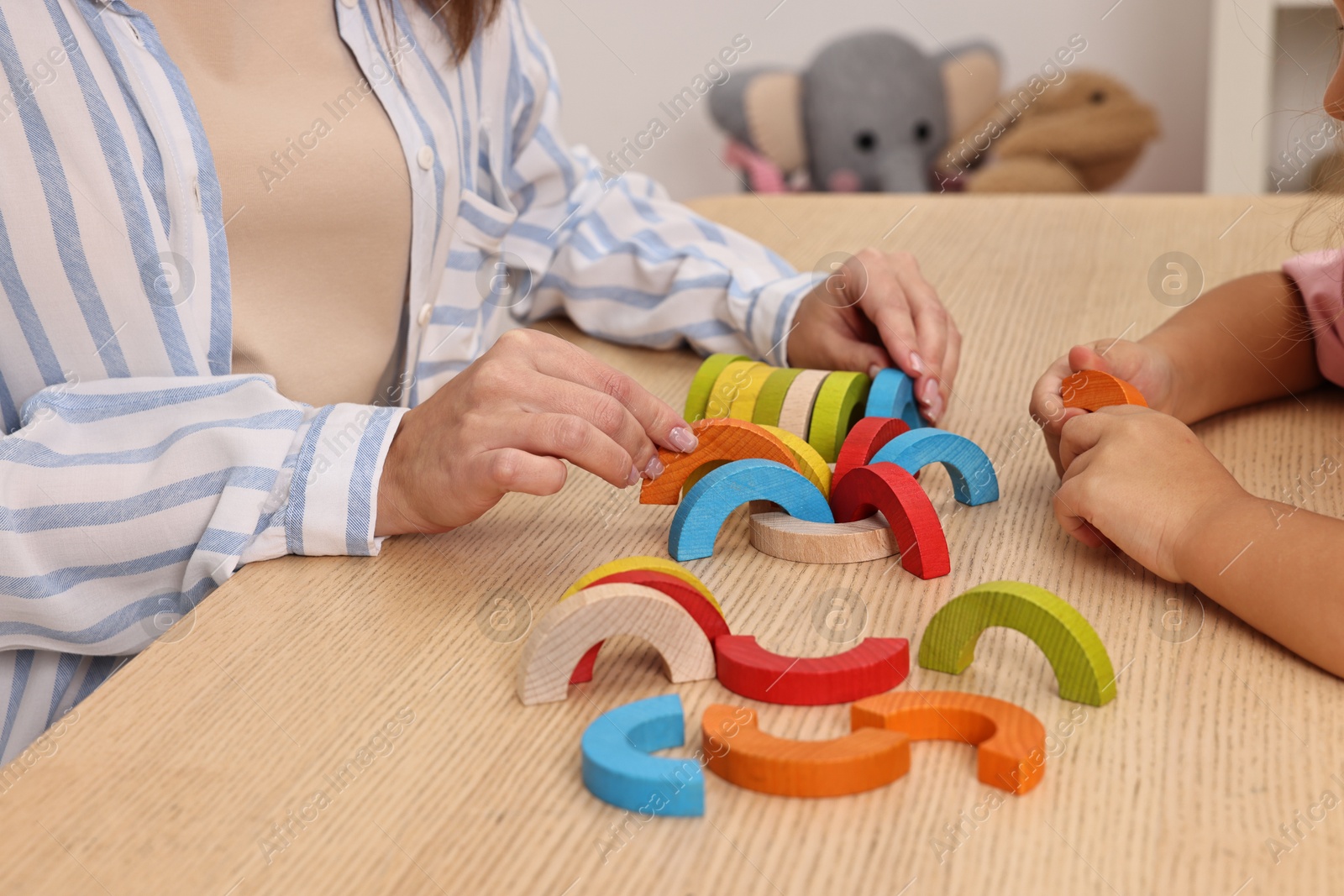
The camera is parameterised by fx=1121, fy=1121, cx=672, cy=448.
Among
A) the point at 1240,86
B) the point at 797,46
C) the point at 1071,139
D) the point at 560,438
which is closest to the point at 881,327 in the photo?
the point at 560,438

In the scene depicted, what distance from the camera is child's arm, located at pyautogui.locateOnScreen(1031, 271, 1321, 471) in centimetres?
77

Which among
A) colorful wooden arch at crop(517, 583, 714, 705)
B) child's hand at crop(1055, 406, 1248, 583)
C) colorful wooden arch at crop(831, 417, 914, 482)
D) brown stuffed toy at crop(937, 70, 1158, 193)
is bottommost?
brown stuffed toy at crop(937, 70, 1158, 193)

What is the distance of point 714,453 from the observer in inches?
27.2

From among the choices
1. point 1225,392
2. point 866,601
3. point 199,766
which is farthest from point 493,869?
point 1225,392

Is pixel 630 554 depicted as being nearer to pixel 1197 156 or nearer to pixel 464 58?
→ pixel 464 58

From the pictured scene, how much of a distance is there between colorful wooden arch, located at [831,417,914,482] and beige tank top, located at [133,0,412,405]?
17.6 inches

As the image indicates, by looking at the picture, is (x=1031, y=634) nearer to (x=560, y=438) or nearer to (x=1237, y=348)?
(x=560, y=438)

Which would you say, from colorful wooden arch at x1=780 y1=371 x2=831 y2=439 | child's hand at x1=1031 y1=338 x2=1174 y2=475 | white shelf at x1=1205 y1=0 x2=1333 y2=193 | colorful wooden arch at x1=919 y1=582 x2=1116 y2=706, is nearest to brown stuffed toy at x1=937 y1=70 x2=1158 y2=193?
white shelf at x1=1205 y1=0 x2=1333 y2=193

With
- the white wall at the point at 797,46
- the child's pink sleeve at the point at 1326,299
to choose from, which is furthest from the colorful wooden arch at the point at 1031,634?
the white wall at the point at 797,46

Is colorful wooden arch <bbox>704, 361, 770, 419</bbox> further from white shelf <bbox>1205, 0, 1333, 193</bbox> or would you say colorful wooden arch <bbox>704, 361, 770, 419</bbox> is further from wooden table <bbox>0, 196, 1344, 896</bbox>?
white shelf <bbox>1205, 0, 1333, 193</bbox>

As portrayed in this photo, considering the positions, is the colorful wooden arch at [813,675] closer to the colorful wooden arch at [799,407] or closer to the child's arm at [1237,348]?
the colorful wooden arch at [799,407]

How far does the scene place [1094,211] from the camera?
121 centimetres

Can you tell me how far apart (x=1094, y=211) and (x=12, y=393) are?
103cm

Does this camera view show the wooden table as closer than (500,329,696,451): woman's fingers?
Yes
